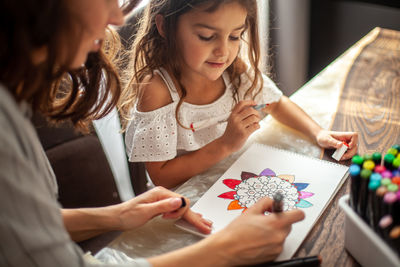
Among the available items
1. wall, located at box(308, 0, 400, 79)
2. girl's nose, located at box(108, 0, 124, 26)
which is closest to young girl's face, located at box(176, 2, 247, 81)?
girl's nose, located at box(108, 0, 124, 26)

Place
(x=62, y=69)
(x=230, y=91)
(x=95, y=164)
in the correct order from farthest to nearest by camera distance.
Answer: (x=95, y=164)
(x=230, y=91)
(x=62, y=69)

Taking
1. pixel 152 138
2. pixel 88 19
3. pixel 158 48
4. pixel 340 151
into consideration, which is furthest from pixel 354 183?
pixel 158 48

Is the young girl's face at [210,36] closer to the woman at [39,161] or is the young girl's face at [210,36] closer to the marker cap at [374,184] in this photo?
the woman at [39,161]

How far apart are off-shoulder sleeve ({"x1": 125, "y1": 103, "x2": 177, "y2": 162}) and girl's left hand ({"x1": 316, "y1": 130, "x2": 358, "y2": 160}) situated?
0.36m

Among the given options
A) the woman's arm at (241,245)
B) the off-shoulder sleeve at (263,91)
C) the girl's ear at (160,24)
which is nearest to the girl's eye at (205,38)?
the girl's ear at (160,24)

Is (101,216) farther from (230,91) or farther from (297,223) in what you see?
(230,91)

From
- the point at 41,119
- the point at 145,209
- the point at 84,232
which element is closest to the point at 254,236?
the point at 145,209

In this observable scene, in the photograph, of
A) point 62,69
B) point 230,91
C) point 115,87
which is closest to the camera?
point 62,69

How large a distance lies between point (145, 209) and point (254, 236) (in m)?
0.21

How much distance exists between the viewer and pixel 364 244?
587 mm

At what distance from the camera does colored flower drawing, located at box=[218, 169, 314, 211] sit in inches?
29.9

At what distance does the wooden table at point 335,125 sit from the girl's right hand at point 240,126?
0.03m

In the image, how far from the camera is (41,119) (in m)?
1.17

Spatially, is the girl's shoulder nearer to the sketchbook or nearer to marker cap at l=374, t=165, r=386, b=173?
the sketchbook
